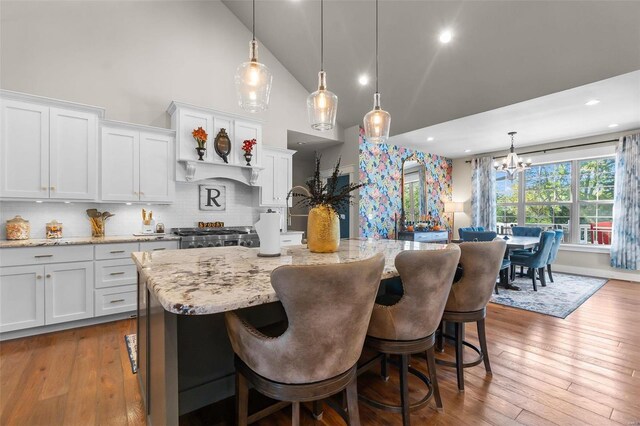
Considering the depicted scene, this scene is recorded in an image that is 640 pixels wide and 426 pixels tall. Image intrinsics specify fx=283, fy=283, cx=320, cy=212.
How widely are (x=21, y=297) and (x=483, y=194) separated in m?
8.24

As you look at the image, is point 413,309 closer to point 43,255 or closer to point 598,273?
point 43,255

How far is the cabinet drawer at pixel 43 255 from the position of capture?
262cm

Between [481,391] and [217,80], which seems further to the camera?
[217,80]

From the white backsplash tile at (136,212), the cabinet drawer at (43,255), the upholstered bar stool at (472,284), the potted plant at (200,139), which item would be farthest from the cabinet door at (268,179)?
the upholstered bar stool at (472,284)

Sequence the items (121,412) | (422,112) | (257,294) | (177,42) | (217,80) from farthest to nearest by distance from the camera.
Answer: (422,112) → (217,80) → (177,42) → (121,412) → (257,294)

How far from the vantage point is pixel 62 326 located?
2895mm

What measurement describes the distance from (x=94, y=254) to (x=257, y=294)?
3.01 metres

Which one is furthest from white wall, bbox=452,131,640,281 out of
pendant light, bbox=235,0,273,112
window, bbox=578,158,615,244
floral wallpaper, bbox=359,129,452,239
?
pendant light, bbox=235,0,273,112

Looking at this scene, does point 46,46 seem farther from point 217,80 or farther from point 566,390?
point 566,390

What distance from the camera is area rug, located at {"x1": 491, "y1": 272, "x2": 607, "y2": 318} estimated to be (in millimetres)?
3578

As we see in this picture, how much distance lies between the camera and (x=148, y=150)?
362cm

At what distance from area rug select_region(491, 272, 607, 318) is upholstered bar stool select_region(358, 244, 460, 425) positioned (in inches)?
117

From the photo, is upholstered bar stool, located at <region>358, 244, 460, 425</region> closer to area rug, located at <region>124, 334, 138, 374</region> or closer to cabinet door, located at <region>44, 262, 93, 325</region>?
area rug, located at <region>124, 334, 138, 374</region>

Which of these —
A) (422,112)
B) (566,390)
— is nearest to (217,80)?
(422,112)
